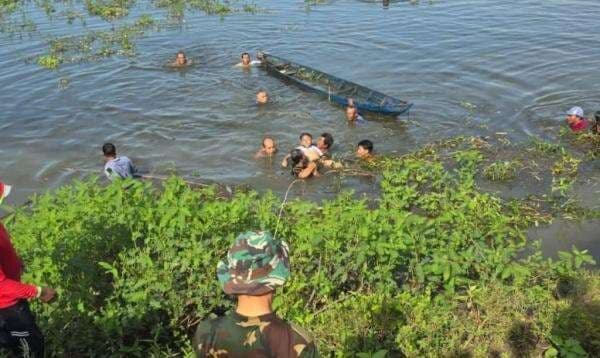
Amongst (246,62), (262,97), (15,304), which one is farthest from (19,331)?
(246,62)

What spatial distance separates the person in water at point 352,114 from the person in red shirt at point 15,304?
9.14 m

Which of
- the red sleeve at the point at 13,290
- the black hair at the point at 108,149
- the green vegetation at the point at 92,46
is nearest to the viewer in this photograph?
the red sleeve at the point at 13,290

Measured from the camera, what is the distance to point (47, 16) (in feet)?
75.0

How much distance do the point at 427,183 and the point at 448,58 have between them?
9343 millimetres

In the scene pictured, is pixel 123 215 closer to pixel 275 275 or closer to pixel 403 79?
pixel 275 275

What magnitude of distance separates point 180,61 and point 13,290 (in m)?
13.7

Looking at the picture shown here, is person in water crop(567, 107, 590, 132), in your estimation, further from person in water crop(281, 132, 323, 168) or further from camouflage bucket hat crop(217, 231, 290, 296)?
camouflage bucket hat crop(217, 231, 290, 296)

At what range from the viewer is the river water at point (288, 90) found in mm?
11602

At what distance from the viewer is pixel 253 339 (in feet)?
8.91

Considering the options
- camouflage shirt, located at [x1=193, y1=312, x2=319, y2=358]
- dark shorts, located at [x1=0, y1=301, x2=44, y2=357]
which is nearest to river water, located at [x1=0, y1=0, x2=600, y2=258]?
camouflage shirt, located at [x1=193, y1=312, x2=319, y2=358]

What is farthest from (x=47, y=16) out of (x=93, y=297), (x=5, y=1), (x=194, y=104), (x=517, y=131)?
(x=93, y=297)

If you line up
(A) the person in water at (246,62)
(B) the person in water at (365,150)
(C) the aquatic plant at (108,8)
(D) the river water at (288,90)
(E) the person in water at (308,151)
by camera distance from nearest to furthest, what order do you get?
(E) the person in water at (308,151)
(B) the person in water at (365,150)
(D) the river water at (288,90)
(A) the person in water at (246,62)
(C) the aquatic plant at (108,8)

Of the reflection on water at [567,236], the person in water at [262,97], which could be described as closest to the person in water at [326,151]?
the person in water at [262,97]

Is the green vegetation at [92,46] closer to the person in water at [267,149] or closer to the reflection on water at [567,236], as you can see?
the person in water at [267,149]
